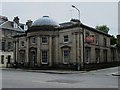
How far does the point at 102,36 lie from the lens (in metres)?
48.0

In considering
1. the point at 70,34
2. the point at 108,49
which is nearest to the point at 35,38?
the point at 70,34

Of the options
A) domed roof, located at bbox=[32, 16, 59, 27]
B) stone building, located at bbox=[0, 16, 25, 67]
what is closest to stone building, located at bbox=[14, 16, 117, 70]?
domed roof, located at bbox=[32, 16, 59, 27]

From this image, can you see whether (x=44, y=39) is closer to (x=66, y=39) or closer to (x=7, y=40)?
(x=66, y=39)

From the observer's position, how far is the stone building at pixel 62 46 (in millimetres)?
38906

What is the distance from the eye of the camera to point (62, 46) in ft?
136

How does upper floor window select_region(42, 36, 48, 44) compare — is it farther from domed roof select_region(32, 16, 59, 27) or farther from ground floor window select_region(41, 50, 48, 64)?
domed roof select_region(32, 16, 59, 27)

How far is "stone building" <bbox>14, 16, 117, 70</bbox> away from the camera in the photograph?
1532 inches

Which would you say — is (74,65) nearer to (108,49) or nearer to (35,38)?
(35,38)

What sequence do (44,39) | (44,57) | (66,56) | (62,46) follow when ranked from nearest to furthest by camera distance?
(66,56), (62,46), (44,57), (44,39)

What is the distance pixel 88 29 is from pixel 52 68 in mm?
8912

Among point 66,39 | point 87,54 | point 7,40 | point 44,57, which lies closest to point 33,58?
point 44,57

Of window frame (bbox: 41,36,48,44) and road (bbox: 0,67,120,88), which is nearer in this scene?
road (bbox: 0,67,120,88)

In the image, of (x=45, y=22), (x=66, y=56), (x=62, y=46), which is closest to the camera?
(x=66, y=56)

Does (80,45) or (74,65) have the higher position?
(80,45)
